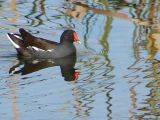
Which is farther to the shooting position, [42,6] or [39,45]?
[42,6]

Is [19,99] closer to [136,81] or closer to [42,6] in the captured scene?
[136,81]

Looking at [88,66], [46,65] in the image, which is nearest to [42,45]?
[46,65]

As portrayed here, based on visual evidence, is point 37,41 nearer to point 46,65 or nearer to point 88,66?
point 46,65

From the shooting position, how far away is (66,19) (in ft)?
45.0

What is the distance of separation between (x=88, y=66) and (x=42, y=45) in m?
1.30

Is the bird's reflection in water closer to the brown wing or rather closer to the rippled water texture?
the rippled water texture

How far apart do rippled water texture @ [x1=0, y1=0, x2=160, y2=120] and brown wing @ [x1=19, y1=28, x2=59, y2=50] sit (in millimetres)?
324

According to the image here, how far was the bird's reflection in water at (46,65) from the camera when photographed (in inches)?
430

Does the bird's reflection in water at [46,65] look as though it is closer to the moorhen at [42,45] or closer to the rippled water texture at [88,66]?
the rippled water texture at [88,66]

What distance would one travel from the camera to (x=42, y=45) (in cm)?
1237

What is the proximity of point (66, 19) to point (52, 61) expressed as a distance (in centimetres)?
172

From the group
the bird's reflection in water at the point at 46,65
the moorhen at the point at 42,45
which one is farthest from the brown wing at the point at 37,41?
the bird's reflection in water at the point at 46,65

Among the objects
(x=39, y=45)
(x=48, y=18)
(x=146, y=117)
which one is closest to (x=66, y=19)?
Result: (x=48, y=18)

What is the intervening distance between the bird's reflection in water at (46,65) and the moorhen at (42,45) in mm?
132
